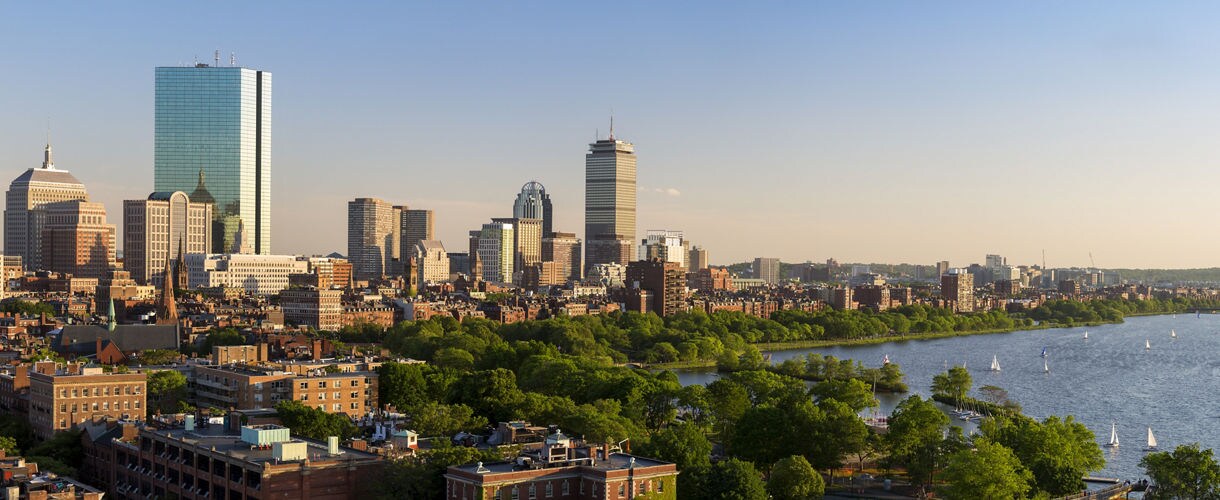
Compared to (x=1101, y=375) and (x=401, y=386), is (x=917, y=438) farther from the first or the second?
(x=1101, y=375)

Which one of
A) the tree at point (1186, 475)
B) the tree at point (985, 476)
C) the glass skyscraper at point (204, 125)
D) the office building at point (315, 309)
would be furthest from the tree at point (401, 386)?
the glass skyscraper at point (204, 125)

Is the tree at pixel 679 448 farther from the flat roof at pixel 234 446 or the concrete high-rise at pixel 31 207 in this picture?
the concrete high-rise at pixel 31 207

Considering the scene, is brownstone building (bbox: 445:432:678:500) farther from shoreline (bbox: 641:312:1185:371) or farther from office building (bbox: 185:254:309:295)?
office building (bbox: 185:254:309:295)

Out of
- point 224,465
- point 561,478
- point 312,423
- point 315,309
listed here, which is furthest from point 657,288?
point 561,478

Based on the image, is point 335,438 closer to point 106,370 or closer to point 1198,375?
point 106,370

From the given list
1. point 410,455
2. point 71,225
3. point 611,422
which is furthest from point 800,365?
point 71,225

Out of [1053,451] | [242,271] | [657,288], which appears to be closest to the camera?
[1053,451]
